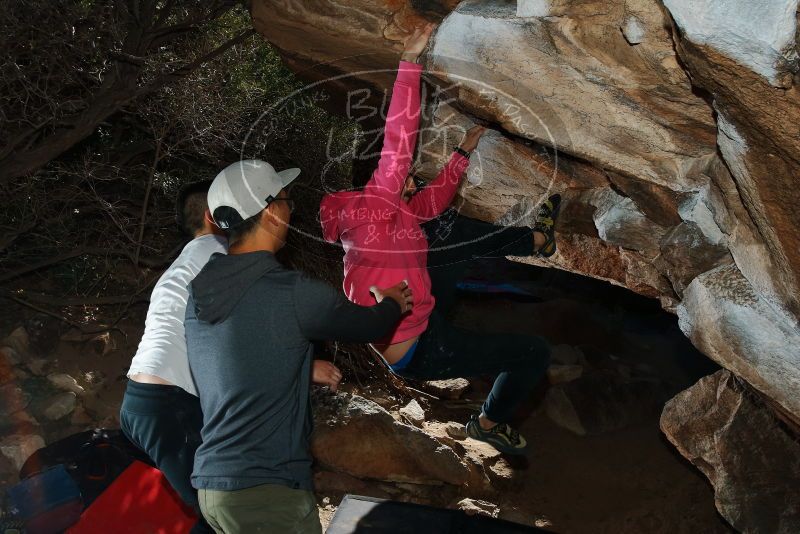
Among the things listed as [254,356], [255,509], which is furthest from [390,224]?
[255,509]

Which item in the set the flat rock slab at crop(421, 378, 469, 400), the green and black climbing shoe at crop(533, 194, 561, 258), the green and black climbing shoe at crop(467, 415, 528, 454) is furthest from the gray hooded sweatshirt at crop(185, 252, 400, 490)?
the flat rock slab at crop(421, 378, 469, 400)

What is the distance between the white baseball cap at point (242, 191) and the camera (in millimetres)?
2508

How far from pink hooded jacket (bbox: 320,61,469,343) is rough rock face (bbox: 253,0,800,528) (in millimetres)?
600

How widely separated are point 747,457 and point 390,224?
2574 millimetres

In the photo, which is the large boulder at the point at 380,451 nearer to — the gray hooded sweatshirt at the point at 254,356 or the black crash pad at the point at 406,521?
the black crash pad at the point at 406,521

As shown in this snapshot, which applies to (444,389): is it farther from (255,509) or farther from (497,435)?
(255,509)

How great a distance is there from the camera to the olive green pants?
243 centimetres

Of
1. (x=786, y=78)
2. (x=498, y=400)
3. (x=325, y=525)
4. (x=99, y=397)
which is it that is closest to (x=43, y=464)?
(x=99, y=397)

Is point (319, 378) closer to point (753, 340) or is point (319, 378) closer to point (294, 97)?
point (753, 340)

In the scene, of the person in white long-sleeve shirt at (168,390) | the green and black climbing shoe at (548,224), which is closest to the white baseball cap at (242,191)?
the person in white long-sleeve shirt at (168,390)

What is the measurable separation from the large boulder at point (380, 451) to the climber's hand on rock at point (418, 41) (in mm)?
2785

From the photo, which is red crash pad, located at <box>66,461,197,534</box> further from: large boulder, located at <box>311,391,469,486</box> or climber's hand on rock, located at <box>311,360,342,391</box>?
climber's hand on rock, located at <box>311,360,342,391</box>

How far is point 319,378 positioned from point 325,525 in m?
2.43

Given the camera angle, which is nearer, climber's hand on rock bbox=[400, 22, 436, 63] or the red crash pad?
climber's hand on rock bbox=[400, 22, 436, 63]
